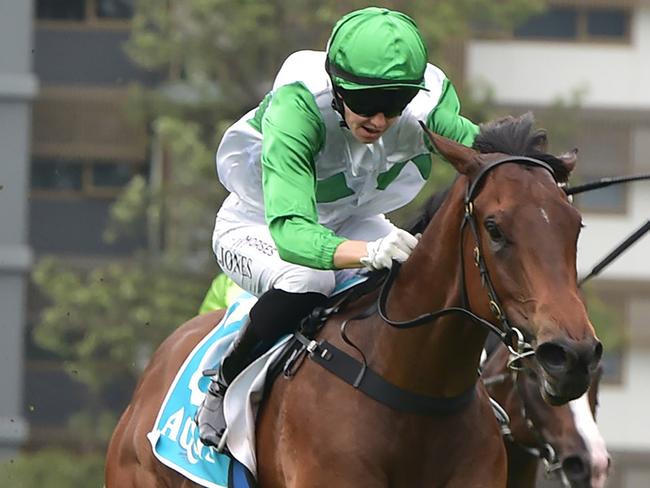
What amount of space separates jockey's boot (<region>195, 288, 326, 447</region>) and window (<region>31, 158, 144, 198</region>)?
63.9 feet

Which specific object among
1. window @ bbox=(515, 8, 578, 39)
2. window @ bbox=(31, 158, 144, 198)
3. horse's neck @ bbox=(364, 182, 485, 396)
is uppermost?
horse's neck @ bbox=(364, 182, 485, 396)

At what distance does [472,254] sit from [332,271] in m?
0.81

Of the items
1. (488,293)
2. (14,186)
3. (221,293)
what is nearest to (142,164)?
(14,186)

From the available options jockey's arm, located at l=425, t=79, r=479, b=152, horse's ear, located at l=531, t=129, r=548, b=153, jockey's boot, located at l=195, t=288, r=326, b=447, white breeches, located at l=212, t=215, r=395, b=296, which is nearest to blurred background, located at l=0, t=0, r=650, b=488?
white breeches, located at l=212, t=215, r=395, b=296

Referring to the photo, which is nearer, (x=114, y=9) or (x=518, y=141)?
(x=518, y=141)

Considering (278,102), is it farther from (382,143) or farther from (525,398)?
(525,398)

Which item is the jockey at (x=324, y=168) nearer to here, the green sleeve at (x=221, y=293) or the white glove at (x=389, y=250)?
the white glove at (x=389, y=250)

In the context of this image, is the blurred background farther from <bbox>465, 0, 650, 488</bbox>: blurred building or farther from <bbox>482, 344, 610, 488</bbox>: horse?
<bbox>482, 344, 610, 488</bbox>: horse

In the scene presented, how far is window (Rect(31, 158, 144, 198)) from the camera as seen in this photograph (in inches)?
1013

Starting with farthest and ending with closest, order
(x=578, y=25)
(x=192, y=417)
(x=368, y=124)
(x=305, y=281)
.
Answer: (x=578, y=25), (x=192, y=417), (x=305, y=281), (x=368, y=124)

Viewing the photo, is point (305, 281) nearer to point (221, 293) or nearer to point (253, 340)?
point (253, 340)

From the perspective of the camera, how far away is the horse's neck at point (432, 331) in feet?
18.2

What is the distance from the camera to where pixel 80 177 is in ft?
84.9

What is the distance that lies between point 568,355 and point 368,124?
1.15 m
